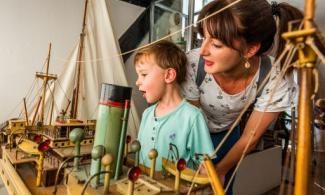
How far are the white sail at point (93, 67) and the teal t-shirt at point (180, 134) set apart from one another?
106 cm

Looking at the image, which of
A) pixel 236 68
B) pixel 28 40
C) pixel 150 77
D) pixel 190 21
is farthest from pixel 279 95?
pixel 28 40

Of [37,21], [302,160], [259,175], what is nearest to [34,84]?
[37,21]

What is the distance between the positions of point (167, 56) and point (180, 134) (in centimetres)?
23

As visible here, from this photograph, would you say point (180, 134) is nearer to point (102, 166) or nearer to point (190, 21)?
point (102, 166)

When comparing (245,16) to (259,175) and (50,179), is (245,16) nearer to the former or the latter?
(50,179)

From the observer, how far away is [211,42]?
620 millimetres

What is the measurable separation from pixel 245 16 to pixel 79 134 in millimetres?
475

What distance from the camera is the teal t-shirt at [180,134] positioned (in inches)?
26.3

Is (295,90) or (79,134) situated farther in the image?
(295,90)

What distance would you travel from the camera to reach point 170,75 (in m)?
0.72

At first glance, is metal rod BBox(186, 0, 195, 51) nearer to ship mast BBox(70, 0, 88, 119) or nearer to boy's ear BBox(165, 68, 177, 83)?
ship mast BBox(70, 0, 88, 119)

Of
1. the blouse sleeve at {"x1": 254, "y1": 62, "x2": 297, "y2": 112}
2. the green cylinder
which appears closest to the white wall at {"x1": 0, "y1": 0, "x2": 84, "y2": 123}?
the green cylinder

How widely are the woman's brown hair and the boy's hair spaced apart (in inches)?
4.5

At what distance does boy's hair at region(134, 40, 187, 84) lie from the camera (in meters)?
0.71
